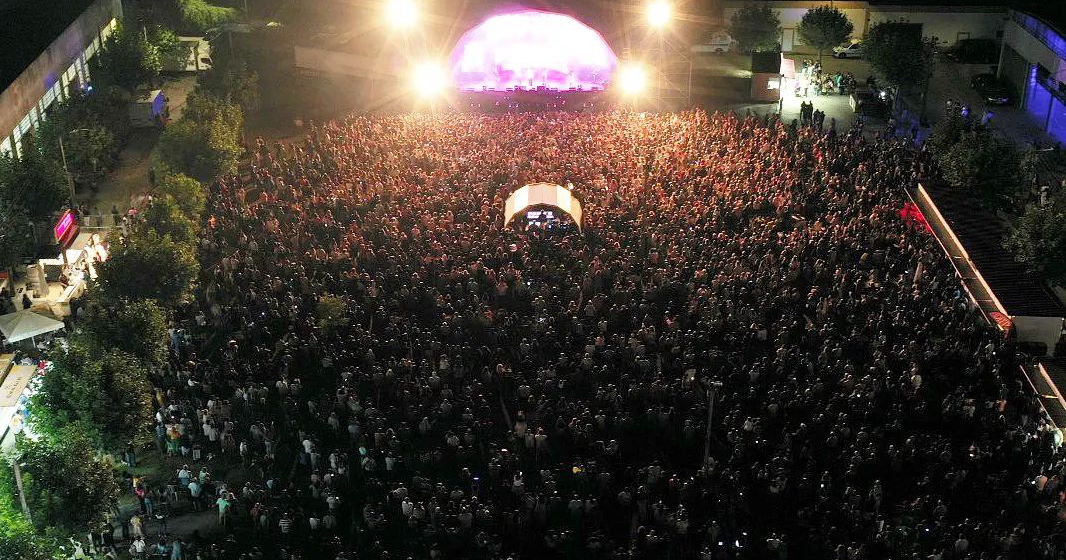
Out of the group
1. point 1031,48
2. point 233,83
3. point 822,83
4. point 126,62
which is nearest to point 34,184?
point 233,83

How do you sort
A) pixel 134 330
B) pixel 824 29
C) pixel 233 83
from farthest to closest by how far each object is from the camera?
pixel 824 29, pixel 233 83, pixel 134 330

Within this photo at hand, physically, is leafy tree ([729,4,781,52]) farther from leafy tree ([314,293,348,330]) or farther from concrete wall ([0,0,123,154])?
leafy tree ([314,293,348,330])

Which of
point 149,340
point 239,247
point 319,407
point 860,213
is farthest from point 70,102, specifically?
point 860,213

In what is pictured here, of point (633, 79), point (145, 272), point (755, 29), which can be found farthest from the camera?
point (755, 29)

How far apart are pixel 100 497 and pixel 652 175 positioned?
17.2 m

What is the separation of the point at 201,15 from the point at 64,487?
32997mm

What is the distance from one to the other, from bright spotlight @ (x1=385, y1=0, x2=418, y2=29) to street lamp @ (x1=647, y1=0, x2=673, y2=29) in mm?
8224

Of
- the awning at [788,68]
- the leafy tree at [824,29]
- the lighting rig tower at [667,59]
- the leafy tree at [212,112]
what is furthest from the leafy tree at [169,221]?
the leafy tree at [824,29]

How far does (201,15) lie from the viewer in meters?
51.5

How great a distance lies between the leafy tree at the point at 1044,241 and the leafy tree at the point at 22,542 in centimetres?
2141

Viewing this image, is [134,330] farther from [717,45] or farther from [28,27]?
[717,45]

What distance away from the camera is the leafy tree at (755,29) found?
4762 cm

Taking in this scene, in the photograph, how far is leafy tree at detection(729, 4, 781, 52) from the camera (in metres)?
47.6

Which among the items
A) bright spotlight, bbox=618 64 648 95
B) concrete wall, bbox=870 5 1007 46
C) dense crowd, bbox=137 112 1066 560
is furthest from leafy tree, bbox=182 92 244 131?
concrete wall, bbox=870 5 1007 46
